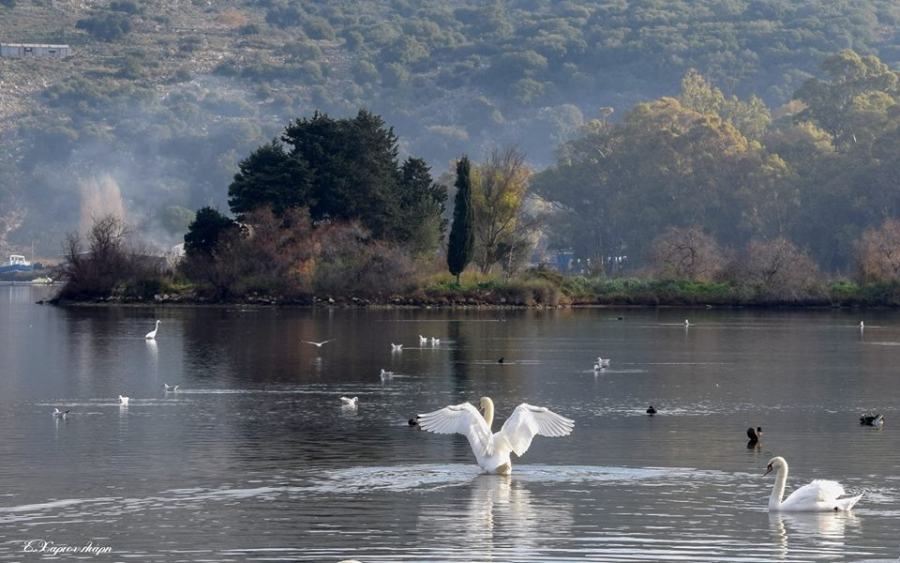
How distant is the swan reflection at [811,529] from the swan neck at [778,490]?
0.59 feet

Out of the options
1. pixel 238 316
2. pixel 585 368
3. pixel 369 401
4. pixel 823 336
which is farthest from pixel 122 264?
pixel 369 401

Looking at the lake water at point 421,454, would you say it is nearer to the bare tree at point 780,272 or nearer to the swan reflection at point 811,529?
the swan reflection at point 811,529

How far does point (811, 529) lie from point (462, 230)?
70526mm

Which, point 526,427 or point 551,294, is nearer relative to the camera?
point 526,427

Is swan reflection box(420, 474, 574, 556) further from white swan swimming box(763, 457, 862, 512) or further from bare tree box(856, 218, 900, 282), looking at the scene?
bare tree box(856, 218, 900, 282)

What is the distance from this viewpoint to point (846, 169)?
4941 inches

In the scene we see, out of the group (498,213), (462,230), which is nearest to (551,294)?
(462,230)

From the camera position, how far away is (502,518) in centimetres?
2372

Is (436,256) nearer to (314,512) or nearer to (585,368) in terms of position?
(585,368)

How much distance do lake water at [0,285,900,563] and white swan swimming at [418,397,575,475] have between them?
48 cm

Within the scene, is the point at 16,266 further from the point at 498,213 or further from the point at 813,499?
the point at 813,499

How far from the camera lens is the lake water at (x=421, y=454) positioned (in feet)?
72.5

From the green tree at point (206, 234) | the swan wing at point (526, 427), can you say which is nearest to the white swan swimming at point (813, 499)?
the swan wing at point (526, 427)

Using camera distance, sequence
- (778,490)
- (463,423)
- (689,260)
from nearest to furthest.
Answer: (778,490) < (463,423) < (689,260)
